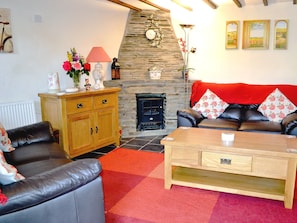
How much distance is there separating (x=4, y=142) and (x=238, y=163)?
7.18 ft

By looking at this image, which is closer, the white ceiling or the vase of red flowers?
the vase of red flowers

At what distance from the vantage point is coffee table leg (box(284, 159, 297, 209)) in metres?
2.38

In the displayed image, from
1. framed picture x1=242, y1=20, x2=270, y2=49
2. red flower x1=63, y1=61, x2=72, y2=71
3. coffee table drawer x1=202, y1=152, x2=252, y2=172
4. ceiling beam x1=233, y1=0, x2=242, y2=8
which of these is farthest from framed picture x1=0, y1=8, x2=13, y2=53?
framed picture x1=242, y1=20, x2=270, y2=49

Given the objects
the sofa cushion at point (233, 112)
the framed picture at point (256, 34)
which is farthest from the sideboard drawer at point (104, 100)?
the framed picture at point (256, 34)

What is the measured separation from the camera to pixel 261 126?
374 centimetres

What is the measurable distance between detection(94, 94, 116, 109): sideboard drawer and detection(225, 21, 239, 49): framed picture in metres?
2.33

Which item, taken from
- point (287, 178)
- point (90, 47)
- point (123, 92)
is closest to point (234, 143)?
point (287, 178)

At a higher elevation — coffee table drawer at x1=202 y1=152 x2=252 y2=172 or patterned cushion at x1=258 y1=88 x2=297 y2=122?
patterned cushion at x1=258 y1=88 x2=297 y2=122

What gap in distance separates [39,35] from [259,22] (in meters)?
3.51

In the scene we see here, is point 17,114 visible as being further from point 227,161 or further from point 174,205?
point 227,161

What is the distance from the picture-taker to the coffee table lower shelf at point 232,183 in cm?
255

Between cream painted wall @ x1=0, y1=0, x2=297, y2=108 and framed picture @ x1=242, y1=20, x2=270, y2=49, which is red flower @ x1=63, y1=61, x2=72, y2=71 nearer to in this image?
cream painted wall @ x1=0, y1=0, x2=297, y2=108

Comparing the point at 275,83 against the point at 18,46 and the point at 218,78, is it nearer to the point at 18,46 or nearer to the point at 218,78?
the point at 218,78

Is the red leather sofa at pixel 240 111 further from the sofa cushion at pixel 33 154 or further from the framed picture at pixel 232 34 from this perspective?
the sofa cushion at pixel 33 154
